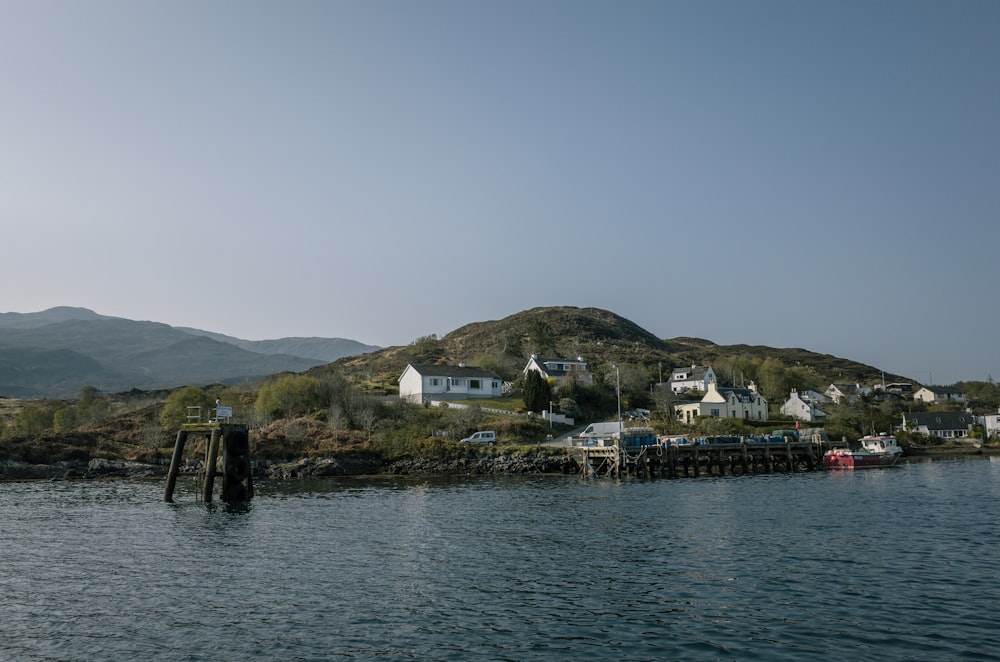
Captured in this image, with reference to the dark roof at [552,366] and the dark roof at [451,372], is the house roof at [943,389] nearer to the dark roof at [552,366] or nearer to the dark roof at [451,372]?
the dark roof at [552,366]

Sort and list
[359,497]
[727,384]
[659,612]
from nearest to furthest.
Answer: [659,612], [359,497], [727,384]

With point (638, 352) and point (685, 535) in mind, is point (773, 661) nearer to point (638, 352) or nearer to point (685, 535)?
point (685, 535)

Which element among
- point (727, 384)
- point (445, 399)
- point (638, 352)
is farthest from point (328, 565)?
point (638, 352)

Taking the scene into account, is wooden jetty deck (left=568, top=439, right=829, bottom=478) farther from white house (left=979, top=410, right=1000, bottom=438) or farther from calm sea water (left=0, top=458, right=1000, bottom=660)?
white house (left=979, top=410, right=1000, bottom=438)

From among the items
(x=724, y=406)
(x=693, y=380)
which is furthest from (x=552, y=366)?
(x=724, y=406)

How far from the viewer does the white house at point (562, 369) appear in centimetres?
11131

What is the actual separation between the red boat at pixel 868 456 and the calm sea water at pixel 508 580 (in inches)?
1170

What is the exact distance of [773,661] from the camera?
53.3 feet

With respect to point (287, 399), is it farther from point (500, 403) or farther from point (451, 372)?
point (500, 403)

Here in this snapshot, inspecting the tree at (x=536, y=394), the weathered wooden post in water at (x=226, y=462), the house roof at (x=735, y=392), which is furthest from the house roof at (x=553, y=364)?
the weathered wooden post in water at (x=226, y=462)

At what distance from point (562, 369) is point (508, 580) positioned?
98877mm

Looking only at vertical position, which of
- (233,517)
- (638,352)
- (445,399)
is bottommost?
(233,517)

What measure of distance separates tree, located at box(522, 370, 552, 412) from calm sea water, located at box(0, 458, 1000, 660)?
4601 centimetres

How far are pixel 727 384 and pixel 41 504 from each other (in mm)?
109634
